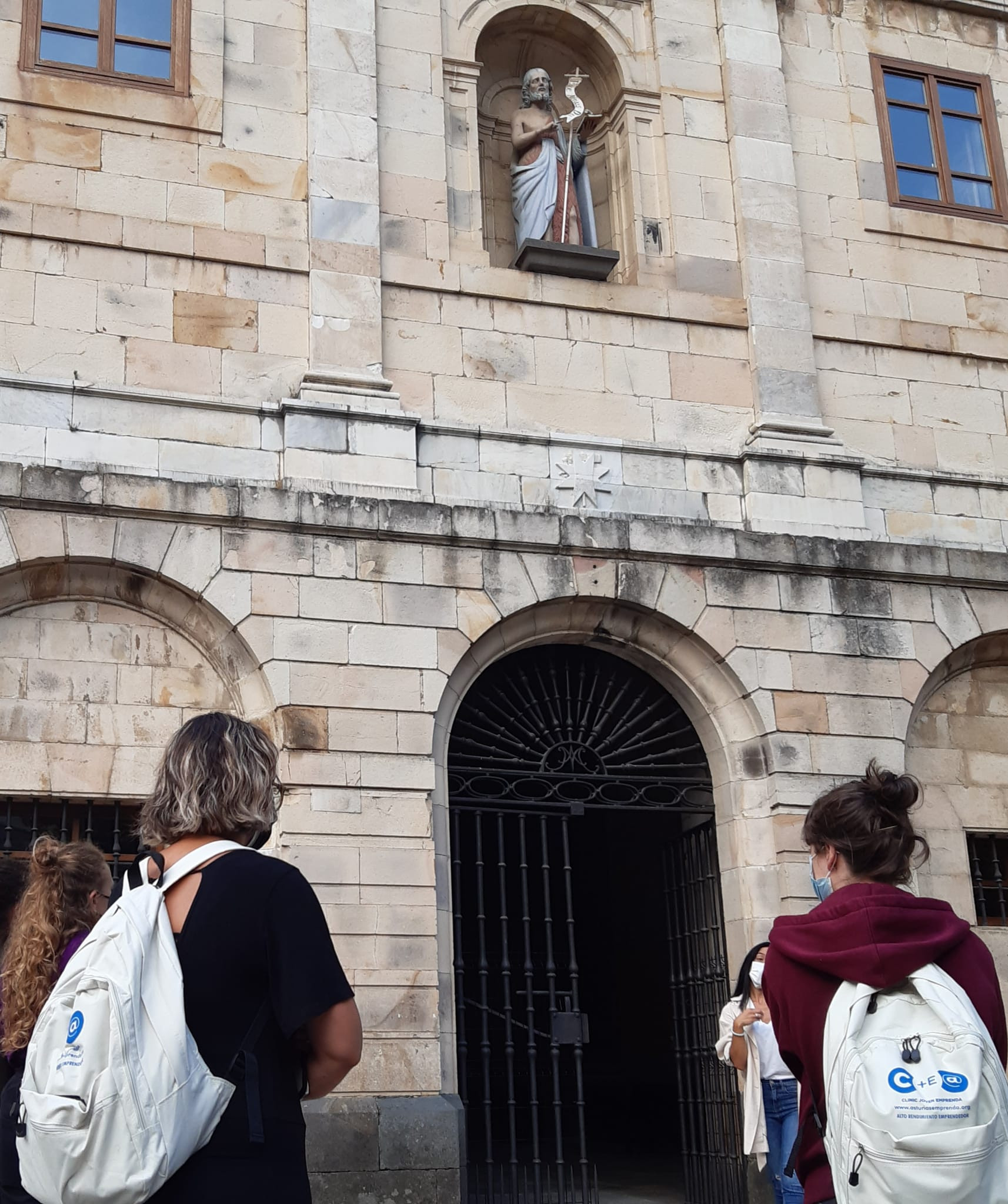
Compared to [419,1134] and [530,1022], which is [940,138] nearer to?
[530,1022]

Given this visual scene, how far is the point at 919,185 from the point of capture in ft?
40.9

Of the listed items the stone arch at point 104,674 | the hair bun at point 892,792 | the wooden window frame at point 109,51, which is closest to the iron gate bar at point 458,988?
the stone arch at point 104,674

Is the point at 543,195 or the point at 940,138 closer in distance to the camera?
the point at 543,195

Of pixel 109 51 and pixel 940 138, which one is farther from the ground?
pixel 940 138

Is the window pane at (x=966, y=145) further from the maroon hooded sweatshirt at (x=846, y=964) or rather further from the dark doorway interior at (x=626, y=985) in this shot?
the maroon hooded sweatshirt at (x=846, y=964)

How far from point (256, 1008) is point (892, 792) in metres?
1.70

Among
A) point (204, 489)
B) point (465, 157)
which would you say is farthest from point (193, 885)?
point (465, 157)

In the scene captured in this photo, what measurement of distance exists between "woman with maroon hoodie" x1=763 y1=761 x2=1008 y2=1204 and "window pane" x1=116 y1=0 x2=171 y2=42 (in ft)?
29.2

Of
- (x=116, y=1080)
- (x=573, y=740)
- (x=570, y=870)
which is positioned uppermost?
(x=573, y=740)

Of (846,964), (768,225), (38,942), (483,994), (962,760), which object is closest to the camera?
(846,964)

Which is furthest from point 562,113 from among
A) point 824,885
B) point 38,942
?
point 38,942

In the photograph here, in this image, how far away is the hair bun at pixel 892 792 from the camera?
3789 mm

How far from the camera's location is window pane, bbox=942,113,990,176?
12734 mm

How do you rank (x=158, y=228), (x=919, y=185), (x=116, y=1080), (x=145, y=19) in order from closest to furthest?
(x=116, y=1080)
(x=158, y=228)
(x=145, y=19)
(x=919, y=185)
